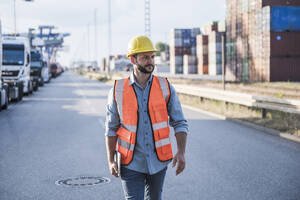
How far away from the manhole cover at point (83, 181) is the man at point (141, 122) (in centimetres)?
322

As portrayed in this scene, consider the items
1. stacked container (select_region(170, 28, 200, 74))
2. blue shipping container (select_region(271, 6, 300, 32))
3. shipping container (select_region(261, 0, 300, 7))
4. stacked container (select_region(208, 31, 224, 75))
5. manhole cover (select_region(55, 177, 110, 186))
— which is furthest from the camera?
stacked container (select_region(170, 28, 200, 74))

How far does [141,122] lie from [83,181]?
3.59 metres

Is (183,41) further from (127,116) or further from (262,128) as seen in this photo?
(127,116)

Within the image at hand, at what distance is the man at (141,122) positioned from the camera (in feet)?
12.0

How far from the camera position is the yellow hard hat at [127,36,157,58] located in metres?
3.71

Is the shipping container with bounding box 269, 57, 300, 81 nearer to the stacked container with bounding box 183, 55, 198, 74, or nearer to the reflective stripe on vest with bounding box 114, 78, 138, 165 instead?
the stacked container with bounding box 183, 55, 198, 74

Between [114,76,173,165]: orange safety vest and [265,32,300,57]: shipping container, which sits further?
[265,32,300,57]: shipping container

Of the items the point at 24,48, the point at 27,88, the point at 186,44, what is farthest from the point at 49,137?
the point at 186,44

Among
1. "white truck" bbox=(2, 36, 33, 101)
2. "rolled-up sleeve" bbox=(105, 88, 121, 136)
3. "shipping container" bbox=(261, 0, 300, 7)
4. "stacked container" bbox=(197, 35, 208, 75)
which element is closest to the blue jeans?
"rolled-up sleeve" bbox=(105, 88, 121, 136)

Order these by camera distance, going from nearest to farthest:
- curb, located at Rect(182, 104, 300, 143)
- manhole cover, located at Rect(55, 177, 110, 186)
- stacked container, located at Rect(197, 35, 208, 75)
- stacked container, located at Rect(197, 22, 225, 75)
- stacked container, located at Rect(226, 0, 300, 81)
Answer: manhole cover, located at Rect(55, 177, 110, 186) → curb, located at Rect(182, 104, 300, 143) → stacked container, located at Rect(226, 0, 300, 81) → stacked container, located at Rect(197, 22, 225, 75) → stacked container, located at Rect(197, 35, 208, 75)

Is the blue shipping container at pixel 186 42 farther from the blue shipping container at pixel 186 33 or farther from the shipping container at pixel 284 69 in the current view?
the shipping container at pixel 284 69

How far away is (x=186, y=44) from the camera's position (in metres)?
69.5

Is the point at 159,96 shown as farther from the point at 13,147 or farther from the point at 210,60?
the point at 210,60

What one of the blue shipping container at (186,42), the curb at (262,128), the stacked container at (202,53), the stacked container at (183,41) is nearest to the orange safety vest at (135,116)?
the curb at (262,128)
